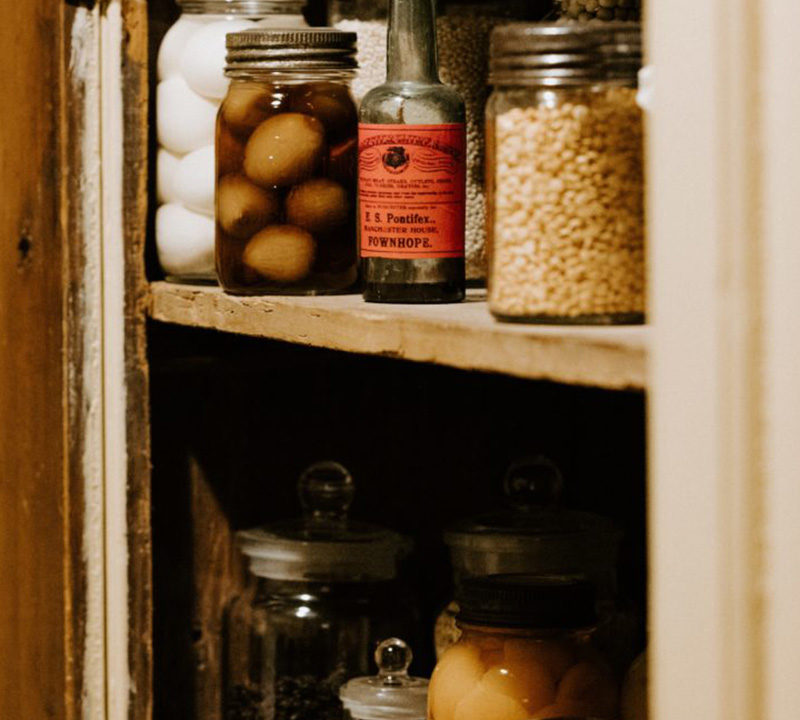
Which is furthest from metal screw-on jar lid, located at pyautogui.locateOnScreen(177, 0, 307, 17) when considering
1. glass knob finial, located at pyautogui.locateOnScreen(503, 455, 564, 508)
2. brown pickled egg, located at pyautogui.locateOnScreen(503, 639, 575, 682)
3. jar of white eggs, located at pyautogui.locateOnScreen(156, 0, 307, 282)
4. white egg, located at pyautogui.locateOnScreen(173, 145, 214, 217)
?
brown pickled egg, located at pyautogui.locateOnScreen(503, 639, 575, 682)

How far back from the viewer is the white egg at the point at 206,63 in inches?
37.2

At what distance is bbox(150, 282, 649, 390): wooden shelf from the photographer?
561 mm

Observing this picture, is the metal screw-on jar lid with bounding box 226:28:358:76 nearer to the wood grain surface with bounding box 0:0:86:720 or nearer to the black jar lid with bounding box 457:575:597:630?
the wood grain surface with bounding box 0:0:86:720

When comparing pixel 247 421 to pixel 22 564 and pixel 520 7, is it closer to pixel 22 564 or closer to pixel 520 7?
pixel 22 564

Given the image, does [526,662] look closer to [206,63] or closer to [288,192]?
[288,192]

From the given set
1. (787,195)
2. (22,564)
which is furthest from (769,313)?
(22,564)

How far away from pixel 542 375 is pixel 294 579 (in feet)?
1.60

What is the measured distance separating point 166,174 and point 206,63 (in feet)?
0.26

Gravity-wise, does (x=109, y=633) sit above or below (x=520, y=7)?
below

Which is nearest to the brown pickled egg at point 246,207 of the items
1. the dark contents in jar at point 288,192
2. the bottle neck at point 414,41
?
the dark contents in jar at point 288,192

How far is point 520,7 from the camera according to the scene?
0.96 metres

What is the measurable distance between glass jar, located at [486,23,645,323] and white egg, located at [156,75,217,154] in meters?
0.36

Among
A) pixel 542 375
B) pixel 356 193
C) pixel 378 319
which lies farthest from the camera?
pixel 356 193

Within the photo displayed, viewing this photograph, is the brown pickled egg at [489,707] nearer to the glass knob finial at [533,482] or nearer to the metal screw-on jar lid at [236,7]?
the glass knob finial at [533,482]
